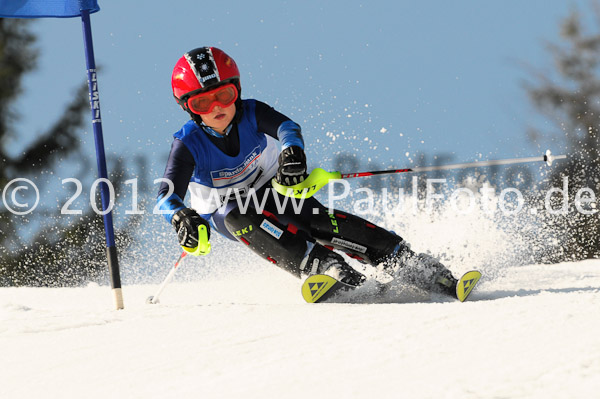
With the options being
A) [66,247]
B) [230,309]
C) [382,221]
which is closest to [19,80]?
[66,247]

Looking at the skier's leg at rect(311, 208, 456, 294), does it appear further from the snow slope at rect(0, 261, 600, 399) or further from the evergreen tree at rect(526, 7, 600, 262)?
the evergreen tree at rect(526, 7, 600, 262)

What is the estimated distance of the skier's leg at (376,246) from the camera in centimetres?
398

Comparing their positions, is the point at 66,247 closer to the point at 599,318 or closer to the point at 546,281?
the point at 546,281

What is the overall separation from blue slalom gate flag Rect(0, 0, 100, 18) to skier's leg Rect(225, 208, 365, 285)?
83.5 inches

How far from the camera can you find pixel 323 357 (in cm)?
247

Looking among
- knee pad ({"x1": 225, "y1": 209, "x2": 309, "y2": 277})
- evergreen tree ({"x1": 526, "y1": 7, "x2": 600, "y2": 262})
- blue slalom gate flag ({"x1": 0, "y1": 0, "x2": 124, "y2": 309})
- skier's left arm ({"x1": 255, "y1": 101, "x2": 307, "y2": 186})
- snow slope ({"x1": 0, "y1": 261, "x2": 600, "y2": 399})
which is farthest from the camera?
evergreen tree ({"x1": 526, "y1": 7, "x2": 600, "y2": 262})

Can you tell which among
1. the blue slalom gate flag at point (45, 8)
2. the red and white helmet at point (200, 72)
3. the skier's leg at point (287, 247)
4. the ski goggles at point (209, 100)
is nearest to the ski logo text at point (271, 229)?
the skier's leg at point (287, 247)

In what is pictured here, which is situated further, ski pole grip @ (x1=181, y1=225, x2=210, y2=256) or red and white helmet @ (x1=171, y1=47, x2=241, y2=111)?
red and white helmet @ (x1=171, y1=47, x2=241, y2=111)

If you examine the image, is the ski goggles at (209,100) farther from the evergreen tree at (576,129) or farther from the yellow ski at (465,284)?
the evergreen tree at (576,129)

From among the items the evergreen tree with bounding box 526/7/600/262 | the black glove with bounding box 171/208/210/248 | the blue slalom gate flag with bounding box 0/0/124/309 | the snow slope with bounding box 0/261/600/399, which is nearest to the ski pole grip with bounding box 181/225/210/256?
the black glove with bounding box 171/208/210/248

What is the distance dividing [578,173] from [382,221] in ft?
18.9

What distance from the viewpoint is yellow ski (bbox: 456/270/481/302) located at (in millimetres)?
3803

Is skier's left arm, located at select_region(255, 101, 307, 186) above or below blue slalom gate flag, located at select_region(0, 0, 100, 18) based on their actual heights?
below

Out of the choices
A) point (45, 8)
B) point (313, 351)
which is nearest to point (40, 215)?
point (45, 8)
